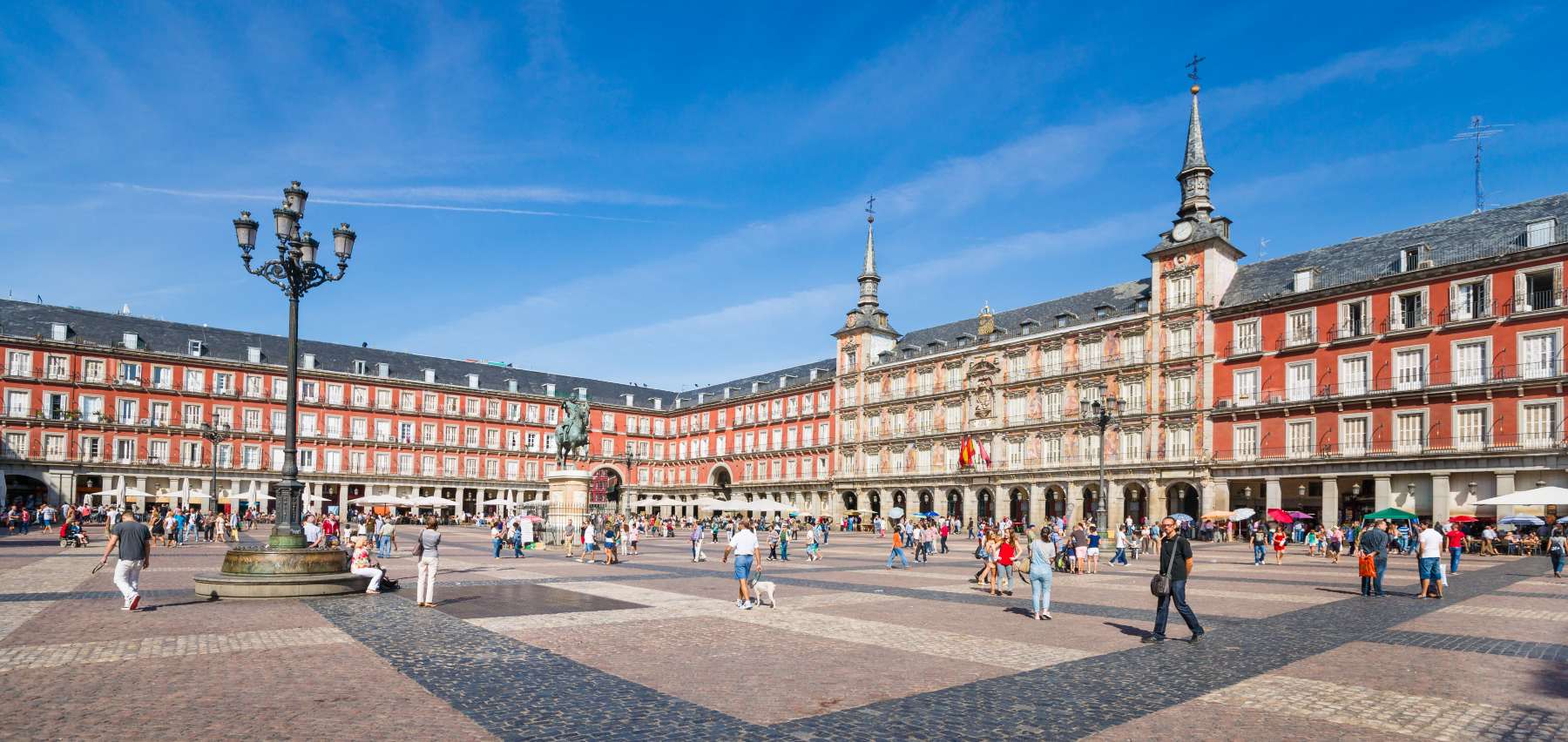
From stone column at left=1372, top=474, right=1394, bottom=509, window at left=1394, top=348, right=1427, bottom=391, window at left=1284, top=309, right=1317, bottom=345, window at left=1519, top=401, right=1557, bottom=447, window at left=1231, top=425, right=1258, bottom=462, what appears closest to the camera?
window at left=1519, top=401, right=1557, bottom=447

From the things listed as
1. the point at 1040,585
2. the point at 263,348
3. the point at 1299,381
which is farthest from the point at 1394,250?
the point at 263,348

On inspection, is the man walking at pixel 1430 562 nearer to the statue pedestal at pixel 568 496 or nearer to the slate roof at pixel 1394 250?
the statue pedestal at pixel 568 496

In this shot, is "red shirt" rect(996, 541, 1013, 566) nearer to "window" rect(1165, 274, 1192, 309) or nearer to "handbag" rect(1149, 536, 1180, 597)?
"handbag" rect(1149, 536, 1180, 597)

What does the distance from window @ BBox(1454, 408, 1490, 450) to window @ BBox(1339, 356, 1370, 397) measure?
3.97 meters

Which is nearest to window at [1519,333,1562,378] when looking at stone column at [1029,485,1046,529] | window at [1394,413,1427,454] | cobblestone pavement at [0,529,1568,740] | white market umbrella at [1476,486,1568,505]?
window at [1394,413,1427,454]

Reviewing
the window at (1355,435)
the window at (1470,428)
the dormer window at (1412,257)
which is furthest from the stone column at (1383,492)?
the dormer window at (1412,257)

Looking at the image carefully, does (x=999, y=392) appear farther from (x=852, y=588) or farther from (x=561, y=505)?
(x=852, y=588)

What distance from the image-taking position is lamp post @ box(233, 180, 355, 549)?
51.4 feet

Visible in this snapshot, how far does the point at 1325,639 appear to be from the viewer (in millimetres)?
12344

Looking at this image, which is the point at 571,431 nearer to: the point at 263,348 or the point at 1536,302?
the point at 1536,302

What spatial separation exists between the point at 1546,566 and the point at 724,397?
65.2 meters

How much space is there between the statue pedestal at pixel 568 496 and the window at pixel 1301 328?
34472mm

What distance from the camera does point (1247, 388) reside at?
156 feet

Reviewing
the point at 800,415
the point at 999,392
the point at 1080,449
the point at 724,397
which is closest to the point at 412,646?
the point at 1080,449
